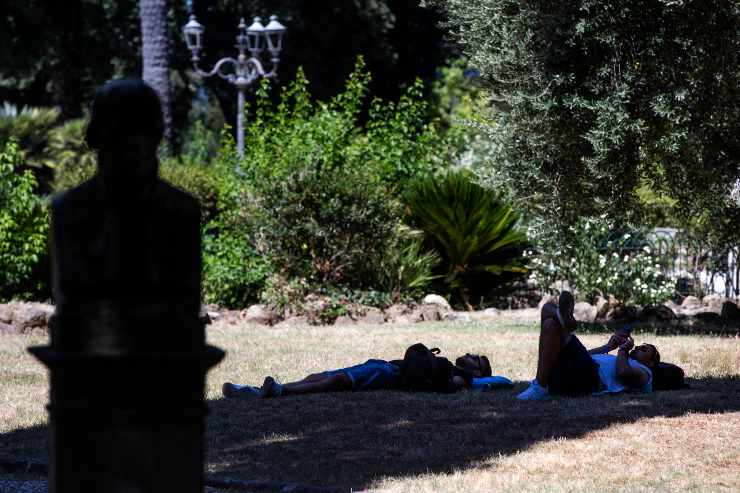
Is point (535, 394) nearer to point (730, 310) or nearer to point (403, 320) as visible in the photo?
point (403, 320)

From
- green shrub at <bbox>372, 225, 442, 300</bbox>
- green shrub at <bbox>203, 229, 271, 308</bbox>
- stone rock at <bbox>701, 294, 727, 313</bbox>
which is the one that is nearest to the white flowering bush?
stone rock at <bbox>701, 294, 727, 313</bbox>

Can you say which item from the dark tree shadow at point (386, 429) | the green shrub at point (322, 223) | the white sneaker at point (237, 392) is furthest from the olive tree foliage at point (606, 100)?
the white sneaker at point (237, 392)

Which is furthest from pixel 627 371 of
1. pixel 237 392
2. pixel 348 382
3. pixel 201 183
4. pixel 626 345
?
pixel 201 183

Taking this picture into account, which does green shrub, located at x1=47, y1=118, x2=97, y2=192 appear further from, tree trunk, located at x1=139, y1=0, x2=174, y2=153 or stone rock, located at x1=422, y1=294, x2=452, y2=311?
stone rock, located at x1=422, y1=294, x2=452, y2=311

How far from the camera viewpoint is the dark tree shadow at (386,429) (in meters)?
5.74

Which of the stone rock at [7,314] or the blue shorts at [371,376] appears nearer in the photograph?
the blue shorts at [371,376]

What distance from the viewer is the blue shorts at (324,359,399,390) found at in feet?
27.1

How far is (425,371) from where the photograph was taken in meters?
8.23

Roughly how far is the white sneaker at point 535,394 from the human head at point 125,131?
5308mm

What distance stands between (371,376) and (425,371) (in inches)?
15.5

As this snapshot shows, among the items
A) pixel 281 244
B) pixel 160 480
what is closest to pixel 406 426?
pixel 160 480

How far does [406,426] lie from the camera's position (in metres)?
6.82

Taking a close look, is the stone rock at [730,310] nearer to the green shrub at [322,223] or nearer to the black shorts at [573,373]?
the green shrub at [322,223]

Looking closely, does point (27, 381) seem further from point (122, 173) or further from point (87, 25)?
point (87, 25)
